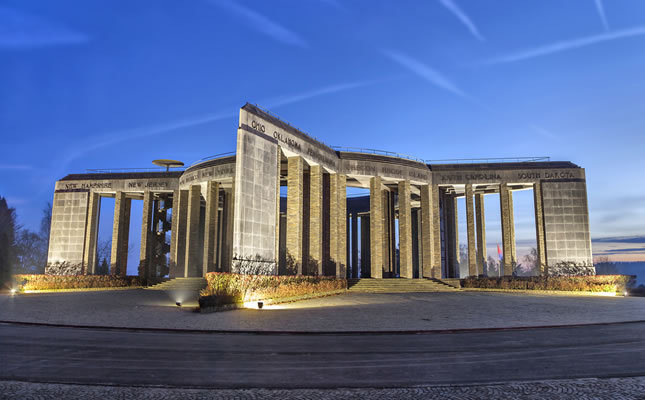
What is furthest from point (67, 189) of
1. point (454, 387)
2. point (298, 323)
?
point (454, 387)

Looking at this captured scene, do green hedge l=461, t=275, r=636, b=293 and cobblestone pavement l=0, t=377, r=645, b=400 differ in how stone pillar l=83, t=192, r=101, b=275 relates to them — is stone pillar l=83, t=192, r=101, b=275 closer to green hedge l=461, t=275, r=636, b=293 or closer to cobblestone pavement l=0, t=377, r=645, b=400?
green hedge l=461, t=275, r=636, b=293

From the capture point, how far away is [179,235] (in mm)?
41188

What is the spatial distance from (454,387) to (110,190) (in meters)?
43.9

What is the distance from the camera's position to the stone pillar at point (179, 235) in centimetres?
4022

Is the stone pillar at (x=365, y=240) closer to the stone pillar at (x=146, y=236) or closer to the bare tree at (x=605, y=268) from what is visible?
the stone pillar at (x=146, y=236)

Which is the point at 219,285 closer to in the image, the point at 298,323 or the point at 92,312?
the point at 92,312

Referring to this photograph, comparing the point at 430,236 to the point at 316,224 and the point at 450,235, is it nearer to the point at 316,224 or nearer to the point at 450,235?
the point at 450,235

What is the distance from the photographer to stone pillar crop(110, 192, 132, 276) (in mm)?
43312

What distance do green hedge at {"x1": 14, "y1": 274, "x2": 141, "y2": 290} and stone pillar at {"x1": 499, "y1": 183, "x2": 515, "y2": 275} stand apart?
33616 millimetres

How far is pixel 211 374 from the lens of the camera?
7574 millimetres

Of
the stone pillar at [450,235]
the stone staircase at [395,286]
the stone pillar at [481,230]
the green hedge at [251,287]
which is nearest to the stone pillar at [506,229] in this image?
the stone pillar at [481,230]

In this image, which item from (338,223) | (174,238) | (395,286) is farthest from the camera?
(174,238)

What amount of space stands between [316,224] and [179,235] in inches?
589

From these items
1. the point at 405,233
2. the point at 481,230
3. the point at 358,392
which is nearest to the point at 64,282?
the point at 405,233
